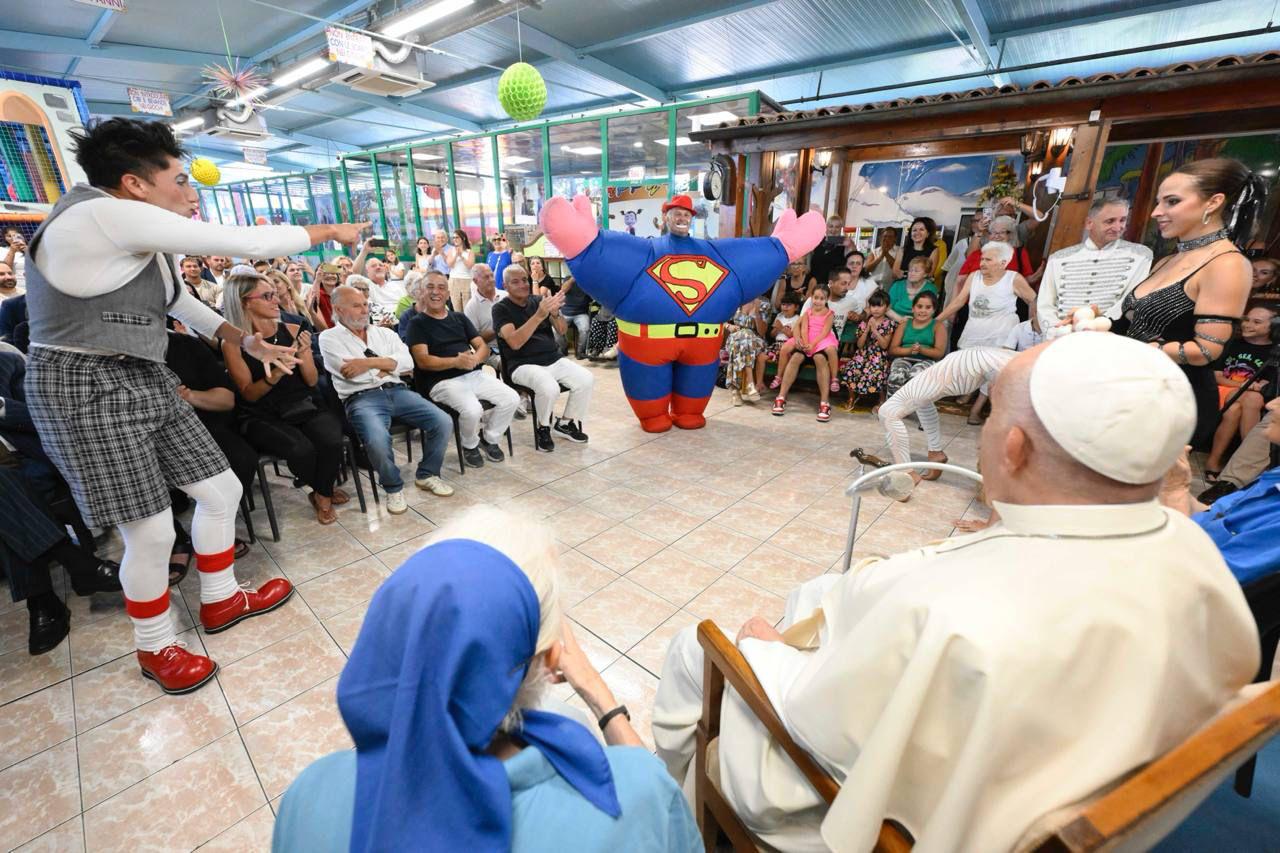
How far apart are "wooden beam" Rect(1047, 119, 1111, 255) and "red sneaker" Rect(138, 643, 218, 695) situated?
5.55 metres

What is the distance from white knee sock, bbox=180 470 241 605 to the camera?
184cm

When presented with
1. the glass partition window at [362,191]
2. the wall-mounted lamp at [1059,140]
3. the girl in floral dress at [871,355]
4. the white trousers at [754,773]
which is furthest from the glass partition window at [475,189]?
the white trousers at [754,773]

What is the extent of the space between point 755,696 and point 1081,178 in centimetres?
474

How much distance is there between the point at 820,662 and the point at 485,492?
8.40 feet

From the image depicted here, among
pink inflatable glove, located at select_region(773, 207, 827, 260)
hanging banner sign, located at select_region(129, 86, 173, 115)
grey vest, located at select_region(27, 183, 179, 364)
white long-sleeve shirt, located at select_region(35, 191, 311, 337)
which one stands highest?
hanging banner sign, located at select_region(129, 86, 173, 115)

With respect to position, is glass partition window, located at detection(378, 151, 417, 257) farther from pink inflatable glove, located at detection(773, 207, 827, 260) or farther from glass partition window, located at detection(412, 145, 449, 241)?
pink inflatable glove, located at detection(773, 207, 827, 260)

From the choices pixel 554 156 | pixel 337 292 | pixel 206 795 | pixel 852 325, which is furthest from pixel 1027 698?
pixel 554 156

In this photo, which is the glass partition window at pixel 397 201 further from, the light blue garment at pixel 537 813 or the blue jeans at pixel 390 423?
the light blue garment at pixel 537 813

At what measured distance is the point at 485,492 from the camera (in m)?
3.15

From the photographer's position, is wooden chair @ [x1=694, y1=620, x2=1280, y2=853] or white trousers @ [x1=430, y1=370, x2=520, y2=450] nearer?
wooden chair @ [x1=694, y1=620, x2=1280, y2=853]

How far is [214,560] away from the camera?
1.94 metres

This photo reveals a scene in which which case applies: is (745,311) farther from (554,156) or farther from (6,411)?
(554,156)

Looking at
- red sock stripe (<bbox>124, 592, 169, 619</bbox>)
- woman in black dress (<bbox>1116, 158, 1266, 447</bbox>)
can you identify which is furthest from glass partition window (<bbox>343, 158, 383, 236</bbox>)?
woman in black dress (<bbox>1116, 158, 1266, 447</bbox>)

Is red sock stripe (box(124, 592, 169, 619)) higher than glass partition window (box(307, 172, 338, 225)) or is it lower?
lower
